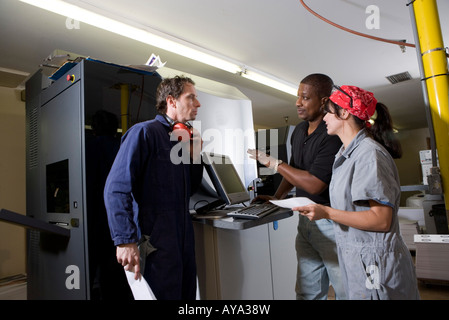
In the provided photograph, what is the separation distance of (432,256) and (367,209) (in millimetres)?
2265

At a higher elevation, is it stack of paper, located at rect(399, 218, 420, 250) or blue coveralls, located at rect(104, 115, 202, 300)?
blue coveralls, located at rect(104, 115, 202, 300)

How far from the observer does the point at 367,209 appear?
3.87 ft

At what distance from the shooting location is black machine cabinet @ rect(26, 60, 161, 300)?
1.55 m

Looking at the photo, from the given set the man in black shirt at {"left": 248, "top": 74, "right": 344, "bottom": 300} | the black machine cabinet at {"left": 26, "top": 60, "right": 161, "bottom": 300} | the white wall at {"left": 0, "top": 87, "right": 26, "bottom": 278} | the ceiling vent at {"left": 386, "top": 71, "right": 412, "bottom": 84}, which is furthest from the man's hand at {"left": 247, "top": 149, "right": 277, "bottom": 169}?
the ceiling vent at {"left": 386, "top": 71, "right": 412, "bottom": 84}

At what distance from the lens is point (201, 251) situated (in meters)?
1.61

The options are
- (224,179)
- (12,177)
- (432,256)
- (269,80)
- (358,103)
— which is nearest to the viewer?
(358,103)

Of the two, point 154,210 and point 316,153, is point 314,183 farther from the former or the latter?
point 154,210

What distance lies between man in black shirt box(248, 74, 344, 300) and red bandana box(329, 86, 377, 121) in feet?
1.15

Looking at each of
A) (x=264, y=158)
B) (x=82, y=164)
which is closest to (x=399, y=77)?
(x=264, y=158)

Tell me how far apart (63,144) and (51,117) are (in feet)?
0.93

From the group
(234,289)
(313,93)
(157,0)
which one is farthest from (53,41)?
(234,289)

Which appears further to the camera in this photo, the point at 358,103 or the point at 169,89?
the point at 169,89

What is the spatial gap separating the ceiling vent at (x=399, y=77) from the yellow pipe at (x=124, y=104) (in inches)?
175

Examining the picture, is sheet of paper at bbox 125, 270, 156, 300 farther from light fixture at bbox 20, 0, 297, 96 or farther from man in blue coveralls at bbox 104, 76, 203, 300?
light fixture at bbox 20, 0, 297, 96
